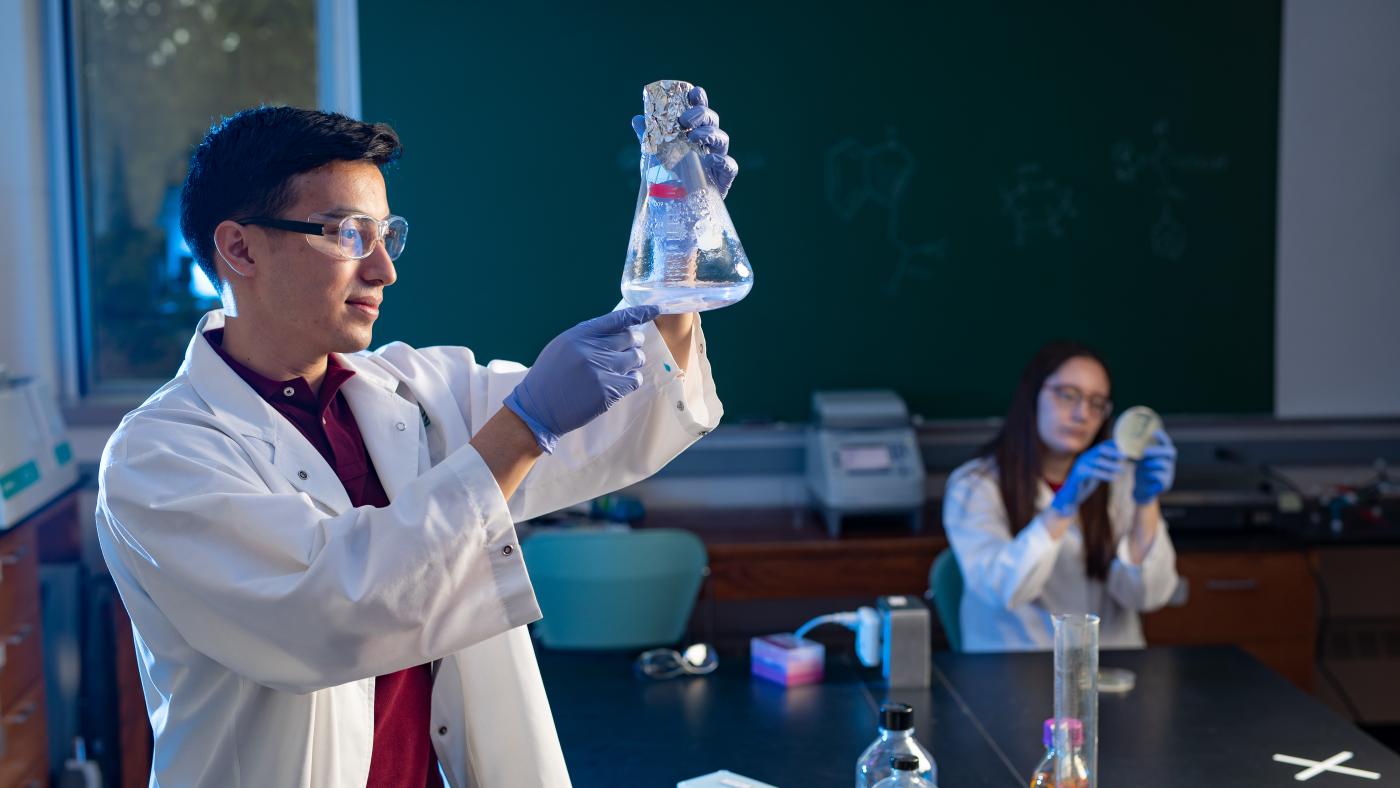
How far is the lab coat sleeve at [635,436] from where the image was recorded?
1.64 meters

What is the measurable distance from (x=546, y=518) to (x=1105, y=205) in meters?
1.93

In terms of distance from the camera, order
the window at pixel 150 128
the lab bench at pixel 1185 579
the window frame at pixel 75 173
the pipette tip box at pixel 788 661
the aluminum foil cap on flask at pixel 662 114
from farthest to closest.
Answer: the window at pixel 150 128 < the window frame at pixel 75 173 < the lab bench at pixel 1185 579 < the pipette tip box at pixel 788 661 < the aluminum foil cap on flask at pixel 662 114

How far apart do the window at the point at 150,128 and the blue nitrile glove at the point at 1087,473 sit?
2449 millimetres

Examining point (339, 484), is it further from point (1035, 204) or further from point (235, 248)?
point (1035, 204)

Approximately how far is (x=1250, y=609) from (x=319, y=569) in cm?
298

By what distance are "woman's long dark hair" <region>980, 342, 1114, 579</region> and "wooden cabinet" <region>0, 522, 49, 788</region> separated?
7.36ft

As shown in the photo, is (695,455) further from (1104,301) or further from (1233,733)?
(1233,733)

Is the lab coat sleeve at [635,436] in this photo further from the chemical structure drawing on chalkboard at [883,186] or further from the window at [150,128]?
the window at [150,128]

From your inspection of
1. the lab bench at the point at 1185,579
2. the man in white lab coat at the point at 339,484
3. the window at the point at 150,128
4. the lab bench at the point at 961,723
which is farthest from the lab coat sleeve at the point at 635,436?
Answer: the window at the point at 150,128

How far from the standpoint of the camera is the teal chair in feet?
9.62

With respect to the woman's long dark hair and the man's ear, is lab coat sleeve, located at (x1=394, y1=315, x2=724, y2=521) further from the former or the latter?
the woman's long dark hair

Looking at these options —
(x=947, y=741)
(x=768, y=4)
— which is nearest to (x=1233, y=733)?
(x=947, y=741)

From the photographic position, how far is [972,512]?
296 cm

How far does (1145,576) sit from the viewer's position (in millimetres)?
2889
